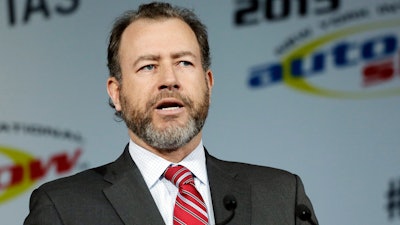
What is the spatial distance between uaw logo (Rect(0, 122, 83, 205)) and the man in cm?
156

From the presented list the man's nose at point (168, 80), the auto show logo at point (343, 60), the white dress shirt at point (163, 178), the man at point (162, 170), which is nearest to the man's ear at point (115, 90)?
the man at point (162, 170)

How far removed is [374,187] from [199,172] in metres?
2.00

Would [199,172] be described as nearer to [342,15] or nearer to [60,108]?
[60,108]

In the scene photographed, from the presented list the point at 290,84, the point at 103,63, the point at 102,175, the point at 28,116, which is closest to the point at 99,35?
the point at 103,63

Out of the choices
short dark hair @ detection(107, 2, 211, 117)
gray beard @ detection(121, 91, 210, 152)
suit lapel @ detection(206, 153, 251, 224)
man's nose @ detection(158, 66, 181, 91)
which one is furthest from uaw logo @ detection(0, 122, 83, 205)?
man's nose @ detection(158, 66, 181, 91)

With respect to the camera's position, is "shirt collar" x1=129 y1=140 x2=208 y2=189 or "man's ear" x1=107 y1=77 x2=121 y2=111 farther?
"man's ear" x1=107 y1=77 x2=121 y2=111

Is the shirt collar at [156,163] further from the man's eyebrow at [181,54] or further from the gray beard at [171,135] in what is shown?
the man's eyebrow at [181,54]

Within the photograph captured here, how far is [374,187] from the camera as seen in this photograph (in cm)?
443

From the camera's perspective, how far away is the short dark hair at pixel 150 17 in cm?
270

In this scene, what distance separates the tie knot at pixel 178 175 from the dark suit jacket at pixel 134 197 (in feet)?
0.26

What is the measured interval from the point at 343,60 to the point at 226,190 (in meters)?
1.98

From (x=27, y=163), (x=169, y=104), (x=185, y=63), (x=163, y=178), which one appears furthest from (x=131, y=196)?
A: (x=27, y=163)

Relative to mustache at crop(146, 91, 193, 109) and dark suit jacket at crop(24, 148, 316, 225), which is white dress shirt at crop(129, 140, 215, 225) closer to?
dark suit jacket at crop(24, 148, 316, 225)

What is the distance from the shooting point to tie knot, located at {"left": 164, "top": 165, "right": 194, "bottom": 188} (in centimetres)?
256
